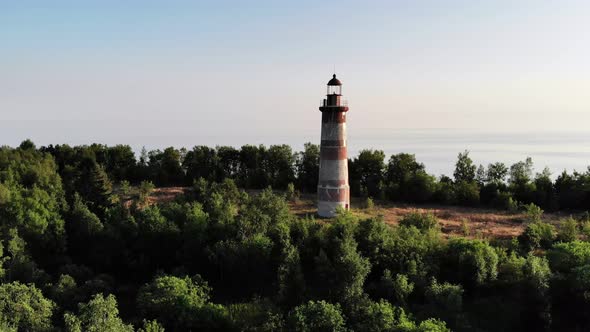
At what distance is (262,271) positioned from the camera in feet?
87.8

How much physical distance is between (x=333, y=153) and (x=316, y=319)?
1695 centimetres

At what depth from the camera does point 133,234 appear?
30.3 meters

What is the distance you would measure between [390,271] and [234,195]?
706 inches

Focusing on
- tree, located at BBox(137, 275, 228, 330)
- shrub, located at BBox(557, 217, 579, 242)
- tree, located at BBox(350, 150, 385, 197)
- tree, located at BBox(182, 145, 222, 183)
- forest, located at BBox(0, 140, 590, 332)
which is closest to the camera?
forest, located at BBox(0, 140, 590, 332)

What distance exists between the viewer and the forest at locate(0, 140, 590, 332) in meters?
22.0

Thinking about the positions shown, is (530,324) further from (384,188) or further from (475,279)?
(384,188)

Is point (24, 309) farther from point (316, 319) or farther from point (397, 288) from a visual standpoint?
point (397, 288)

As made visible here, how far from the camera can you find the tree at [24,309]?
69.2 ft

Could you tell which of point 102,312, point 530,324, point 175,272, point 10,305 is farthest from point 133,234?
point 530,324

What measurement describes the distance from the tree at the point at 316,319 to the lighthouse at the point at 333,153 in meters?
15.4

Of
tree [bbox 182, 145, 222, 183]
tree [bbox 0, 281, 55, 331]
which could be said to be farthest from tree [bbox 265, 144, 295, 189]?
tree [bbox 0, 281, 55, 331]

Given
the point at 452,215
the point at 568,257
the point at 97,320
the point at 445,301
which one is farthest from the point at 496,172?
the point at 97,320

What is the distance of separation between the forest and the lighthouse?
547 cm

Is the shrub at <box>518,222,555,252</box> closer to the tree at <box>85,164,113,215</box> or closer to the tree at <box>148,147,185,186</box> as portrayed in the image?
the tree at <box>85,164,113,215</box>
